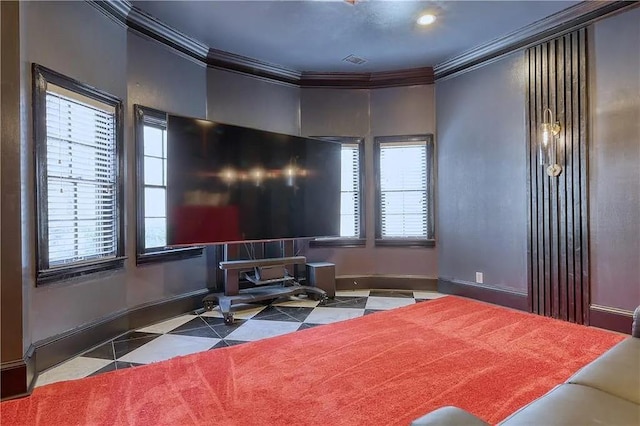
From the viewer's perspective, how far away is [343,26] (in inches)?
139

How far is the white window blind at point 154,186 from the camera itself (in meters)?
3.47

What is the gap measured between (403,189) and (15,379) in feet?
13.8

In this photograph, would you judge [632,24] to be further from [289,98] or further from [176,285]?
[176,285]

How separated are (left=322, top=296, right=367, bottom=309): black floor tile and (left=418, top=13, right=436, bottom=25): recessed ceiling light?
298 cm

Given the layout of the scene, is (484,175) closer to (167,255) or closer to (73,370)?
(167,255)

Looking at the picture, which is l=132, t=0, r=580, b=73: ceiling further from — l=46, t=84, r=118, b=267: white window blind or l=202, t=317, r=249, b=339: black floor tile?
l=202, t=317, r=249, b=339: black floor tile

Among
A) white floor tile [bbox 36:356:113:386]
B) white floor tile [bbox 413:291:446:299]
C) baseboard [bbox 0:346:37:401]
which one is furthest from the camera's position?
white floor tile [bbox 413:291:446:299]

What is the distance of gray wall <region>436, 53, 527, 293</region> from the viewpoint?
3.84 meters

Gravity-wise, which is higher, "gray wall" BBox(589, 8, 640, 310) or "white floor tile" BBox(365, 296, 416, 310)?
"gray wall" BBox(589, 8, 640, 310)

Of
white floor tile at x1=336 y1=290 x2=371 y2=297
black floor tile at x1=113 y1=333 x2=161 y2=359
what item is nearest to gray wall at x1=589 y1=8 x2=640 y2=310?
white floor tile at x1=336 y1=290 x2=371 y2=297

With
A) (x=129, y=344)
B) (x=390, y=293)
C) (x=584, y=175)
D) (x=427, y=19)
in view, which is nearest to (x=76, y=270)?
(x=129, y=344)

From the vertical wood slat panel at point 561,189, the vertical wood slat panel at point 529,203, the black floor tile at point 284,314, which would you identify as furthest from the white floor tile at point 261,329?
the vertical wood slat panel at point 561,189

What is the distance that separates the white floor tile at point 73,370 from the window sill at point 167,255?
961mm

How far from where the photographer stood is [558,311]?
3467 millimetres
